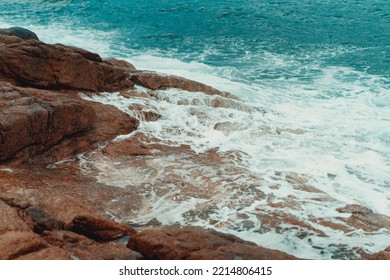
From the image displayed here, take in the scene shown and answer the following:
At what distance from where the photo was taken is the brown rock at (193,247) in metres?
4.65

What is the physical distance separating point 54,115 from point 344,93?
11.2 meters

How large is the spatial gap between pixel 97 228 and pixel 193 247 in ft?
5.21

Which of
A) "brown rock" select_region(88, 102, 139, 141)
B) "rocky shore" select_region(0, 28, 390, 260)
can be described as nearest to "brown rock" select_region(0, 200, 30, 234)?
"rocky shore" select_region(0, 28, 390, 260)

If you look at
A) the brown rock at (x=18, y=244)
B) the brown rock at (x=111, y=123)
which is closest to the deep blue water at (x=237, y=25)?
the brown rock at (x=111, y=123)

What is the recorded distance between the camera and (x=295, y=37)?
2362 cm

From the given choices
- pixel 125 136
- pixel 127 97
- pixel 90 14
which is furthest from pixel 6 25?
pixel 125 136

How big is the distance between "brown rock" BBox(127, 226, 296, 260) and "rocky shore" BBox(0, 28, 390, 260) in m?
0.01

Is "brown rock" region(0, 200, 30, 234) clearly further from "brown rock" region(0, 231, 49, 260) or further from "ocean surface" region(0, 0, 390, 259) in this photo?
"ocean surface" region(0, 0, 390, 259)

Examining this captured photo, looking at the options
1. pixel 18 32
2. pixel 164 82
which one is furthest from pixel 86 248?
pixel 18 32

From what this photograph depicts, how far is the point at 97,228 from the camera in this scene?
575 centimetres

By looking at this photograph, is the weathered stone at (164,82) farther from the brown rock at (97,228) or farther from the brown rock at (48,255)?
the brown rock at (48,255)

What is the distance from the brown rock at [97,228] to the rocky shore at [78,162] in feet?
0.04

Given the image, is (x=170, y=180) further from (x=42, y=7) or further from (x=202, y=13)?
(x=42, y=7)

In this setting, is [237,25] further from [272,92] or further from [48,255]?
[48,255]
